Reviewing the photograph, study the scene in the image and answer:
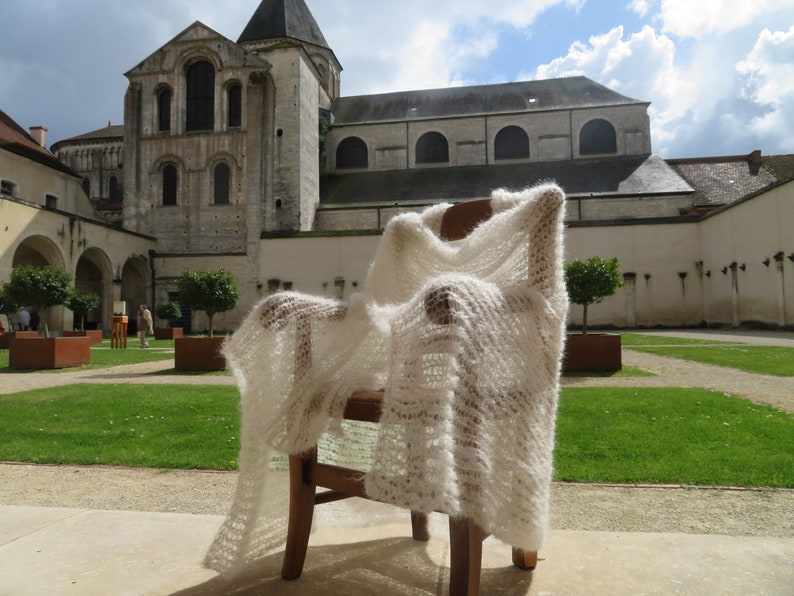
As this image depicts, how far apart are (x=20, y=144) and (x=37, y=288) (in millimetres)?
17102

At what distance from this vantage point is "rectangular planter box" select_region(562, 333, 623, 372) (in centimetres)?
861

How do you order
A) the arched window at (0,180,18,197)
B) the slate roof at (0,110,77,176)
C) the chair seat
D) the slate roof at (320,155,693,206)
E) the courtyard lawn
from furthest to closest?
the slate roof at (320,155,693,206), the slate roof at (0,110,77,176), the arched window at (0,180,18,197), the courtyard lawn, the chair seat

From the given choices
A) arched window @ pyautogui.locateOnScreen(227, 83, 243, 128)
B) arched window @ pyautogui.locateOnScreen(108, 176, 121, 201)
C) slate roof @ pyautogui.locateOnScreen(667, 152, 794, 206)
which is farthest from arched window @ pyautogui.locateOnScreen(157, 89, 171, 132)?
slate roof @ pyautogui.locateOnScreen(667, 152, 794, 206)

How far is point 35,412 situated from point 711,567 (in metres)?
5.68

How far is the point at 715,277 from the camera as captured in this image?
76.0 feet

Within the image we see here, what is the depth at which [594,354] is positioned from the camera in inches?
341

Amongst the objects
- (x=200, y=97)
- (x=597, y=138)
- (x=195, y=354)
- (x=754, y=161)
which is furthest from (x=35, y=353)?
(x=754, y=161)

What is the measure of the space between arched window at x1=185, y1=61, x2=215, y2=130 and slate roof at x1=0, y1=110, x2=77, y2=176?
6.72 meters

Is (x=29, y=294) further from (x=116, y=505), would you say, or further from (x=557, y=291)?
(x=557, y=291)

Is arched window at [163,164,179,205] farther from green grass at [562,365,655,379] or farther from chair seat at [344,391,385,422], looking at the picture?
chair seat at [344,391,385,422]

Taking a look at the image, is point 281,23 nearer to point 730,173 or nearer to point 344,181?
point 344,181

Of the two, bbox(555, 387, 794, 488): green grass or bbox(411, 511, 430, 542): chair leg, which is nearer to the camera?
bbox(411, 511, 430, 542): chair leg

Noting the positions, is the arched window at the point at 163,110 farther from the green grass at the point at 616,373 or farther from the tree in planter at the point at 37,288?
the green grass at the point at 616,373

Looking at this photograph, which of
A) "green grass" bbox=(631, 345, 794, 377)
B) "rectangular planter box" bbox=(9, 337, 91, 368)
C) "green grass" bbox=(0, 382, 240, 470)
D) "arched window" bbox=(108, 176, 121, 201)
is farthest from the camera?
"arched window" bbox=(108, 176, 121, 201)
